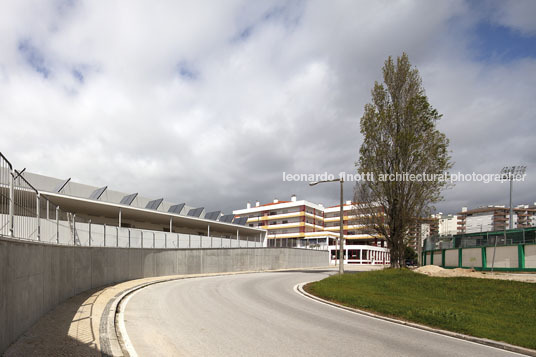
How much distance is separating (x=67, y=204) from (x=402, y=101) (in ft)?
98.2

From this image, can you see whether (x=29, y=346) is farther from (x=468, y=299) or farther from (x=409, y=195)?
(x=409, y=195)

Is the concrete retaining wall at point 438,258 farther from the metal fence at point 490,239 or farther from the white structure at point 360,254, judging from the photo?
the white structure at point 360,254

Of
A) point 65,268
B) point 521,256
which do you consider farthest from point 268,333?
point 521,256

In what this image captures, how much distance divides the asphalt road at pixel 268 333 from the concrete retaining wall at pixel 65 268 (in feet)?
7.21

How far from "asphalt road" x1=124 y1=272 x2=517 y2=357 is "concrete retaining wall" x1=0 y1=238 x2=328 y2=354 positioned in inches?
86.6

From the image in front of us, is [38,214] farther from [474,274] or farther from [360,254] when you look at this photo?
[360,254]

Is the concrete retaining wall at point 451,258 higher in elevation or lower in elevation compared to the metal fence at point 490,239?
lower

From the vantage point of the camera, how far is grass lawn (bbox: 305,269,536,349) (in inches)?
395

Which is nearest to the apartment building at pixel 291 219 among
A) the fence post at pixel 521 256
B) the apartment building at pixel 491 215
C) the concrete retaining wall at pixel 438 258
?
the concrete retaining wall at pixel 438 258

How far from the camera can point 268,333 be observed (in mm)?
8992

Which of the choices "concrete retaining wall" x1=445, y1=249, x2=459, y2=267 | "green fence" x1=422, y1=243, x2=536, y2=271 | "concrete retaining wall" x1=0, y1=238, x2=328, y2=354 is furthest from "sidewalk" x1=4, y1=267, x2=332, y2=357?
"concrete retaining wall" x1=445, y1=249, x2=459, y2=267

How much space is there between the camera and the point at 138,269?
81.0 ft

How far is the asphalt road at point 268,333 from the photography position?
7.55 meters

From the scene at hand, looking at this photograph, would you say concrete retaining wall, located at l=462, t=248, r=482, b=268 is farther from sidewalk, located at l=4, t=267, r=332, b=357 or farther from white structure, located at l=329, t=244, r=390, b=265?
white structure, located at l=329, t=244, r=390, b=265
